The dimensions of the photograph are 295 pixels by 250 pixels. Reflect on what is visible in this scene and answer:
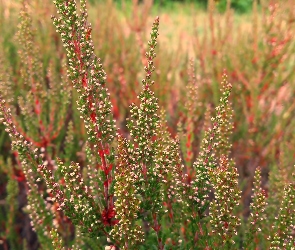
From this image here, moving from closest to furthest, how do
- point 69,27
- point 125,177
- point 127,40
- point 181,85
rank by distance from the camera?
point 125,177, point 69,27, point 181,85, point 127,40

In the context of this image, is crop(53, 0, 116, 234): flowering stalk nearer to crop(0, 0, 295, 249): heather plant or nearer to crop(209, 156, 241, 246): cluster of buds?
crop(0, 0, 295, 249): heather plant

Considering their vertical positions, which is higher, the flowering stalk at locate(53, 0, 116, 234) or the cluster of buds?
the flowering stalk at locate(53, 0, 116, 234)

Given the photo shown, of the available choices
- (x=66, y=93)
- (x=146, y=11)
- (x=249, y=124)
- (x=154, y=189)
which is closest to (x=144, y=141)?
(x=154, y=189)

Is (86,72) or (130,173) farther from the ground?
(86,72)

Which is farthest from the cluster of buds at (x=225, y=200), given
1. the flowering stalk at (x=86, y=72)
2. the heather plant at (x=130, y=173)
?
the flowering stalk at (x=86, y=72)

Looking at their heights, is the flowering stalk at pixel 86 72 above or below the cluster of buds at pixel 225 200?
above

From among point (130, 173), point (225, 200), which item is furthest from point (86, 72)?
point (225, 200)

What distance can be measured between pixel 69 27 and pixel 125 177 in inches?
18.4

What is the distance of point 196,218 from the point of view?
120 cm

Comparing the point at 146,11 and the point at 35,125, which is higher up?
the point at 146,11

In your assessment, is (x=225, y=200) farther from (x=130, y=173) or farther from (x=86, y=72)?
(x=86, y=72)

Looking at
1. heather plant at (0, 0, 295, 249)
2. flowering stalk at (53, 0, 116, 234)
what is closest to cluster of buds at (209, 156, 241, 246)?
heather plant at (0, 0, 295, 249)

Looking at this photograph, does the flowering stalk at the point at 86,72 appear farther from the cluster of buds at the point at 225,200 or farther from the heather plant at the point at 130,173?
the cluster of buds at the point at 225,200

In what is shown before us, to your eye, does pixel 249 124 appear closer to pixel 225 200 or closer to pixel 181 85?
pixel 181 85
